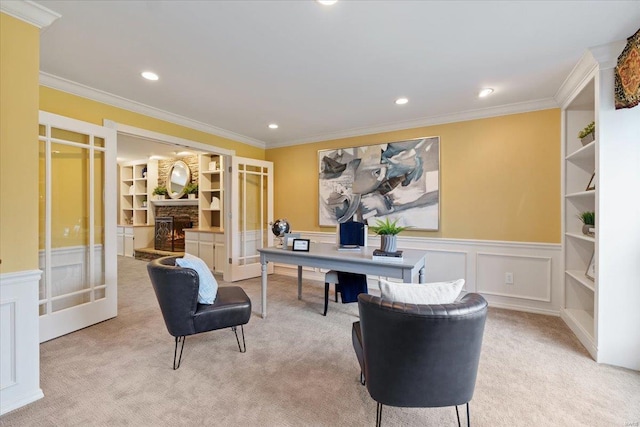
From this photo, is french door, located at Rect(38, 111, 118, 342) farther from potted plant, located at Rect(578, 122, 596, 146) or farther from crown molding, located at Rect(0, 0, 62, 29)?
potted plant, located at Rect(578, 122, 596, 146)

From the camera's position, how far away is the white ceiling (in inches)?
72.2

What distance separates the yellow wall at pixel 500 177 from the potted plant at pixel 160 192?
5.59 meters

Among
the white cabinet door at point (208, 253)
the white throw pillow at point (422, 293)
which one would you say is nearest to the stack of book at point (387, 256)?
the white throw pillow at point (422, 293)

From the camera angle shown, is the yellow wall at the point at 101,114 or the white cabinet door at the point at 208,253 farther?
the white cabinet door at the point at 208,253

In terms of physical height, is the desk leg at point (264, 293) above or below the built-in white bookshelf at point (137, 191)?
below

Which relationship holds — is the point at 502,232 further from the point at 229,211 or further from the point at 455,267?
the point at 229,211

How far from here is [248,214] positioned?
5109 mm

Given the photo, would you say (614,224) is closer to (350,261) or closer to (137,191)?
(350,261)

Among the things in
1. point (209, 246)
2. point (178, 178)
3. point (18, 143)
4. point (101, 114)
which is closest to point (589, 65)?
point (18, 143)

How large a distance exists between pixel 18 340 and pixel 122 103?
8.72 ft

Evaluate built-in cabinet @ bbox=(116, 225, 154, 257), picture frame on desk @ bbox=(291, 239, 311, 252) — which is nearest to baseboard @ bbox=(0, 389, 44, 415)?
picture frame on desk @ bbox=(291, 239, 311, 252)

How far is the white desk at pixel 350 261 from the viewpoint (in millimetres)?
2357

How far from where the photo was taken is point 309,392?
189 cm

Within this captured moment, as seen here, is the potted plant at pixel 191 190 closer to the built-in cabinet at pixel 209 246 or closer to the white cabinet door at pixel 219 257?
the built-in cabinet at pixel 209 246
